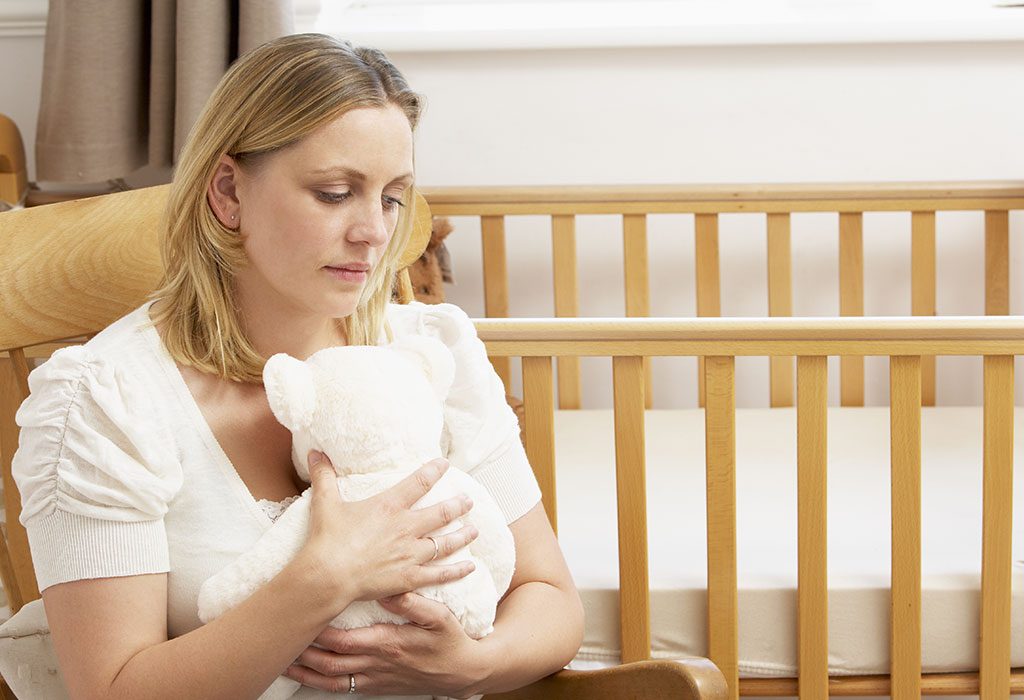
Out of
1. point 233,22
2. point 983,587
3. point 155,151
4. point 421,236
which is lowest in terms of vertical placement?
point 983,587

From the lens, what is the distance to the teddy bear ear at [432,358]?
1.02 m

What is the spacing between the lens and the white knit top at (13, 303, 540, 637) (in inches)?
35.1

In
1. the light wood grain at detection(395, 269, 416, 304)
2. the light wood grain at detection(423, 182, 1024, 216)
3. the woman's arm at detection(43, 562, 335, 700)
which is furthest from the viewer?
the light wood grain at detection(423, 182, 1024, 216)

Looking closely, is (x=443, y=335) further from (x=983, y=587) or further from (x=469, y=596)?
(x=983, y=587)

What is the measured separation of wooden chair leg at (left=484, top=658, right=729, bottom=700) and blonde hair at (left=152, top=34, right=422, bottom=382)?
14.8 inches

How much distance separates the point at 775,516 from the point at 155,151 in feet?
3.67

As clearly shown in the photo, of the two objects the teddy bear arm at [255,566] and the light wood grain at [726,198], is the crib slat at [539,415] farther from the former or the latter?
the light wood grain at [726,198]

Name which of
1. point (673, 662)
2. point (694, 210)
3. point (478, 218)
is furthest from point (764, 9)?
point (673, 662)

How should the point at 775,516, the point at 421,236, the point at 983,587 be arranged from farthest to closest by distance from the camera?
the point at 775,516 → the point at 421,236 → the point at 983,587

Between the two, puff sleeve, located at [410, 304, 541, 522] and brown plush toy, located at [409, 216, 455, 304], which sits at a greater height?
brown plush toy, located at [409, 216, 455, 304]

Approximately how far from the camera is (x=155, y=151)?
6.41 feet

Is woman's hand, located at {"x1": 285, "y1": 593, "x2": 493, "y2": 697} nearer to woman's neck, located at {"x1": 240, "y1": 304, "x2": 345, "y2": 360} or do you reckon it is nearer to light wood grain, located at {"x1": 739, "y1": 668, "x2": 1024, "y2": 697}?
woman's neck, located at {"x1": 240, "y1": 304, "x2": 345, "y2": 360}

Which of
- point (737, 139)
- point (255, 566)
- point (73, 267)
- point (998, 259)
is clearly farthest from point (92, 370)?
point (998, 259)

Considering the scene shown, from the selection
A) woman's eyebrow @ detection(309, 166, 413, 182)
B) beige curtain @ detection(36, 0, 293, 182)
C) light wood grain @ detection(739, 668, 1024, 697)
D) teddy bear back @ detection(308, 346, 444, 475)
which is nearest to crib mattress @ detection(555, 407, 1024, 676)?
light wood grain @ detection(739, 668, 1024, 697)
